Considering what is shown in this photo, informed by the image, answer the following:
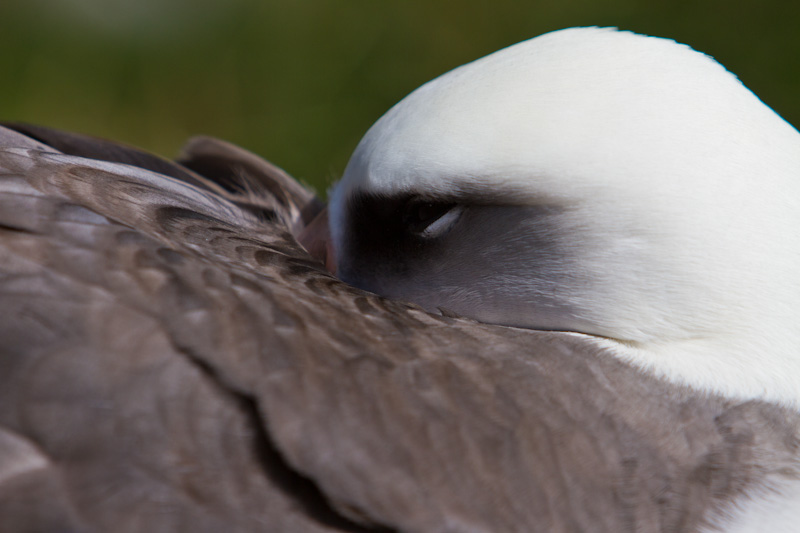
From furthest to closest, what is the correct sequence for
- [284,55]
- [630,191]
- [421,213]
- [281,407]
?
[284,55] < [421,213] < [630,191] < [281,407]

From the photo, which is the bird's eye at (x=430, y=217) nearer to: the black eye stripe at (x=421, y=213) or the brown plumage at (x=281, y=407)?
the black eye stripe at (x=421, y=213)

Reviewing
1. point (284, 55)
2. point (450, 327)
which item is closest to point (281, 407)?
point (450, 327)

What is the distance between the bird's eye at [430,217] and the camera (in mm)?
1338

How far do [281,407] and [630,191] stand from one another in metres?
0.58

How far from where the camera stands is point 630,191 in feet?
3.88

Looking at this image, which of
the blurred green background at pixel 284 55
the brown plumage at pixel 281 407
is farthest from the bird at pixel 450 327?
the blurred green background at pixel 284 55

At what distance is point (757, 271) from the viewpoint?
3.95 ft

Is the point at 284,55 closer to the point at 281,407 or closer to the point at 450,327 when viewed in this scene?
the point at 450,327

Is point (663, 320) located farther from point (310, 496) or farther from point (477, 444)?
point (310, 496)

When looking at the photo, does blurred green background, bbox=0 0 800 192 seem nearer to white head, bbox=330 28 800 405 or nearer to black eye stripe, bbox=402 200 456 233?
black eye stripe, bbox=402 200 456 233

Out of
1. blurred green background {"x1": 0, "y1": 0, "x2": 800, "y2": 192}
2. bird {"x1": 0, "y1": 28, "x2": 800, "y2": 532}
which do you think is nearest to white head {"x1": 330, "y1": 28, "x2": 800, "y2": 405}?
bird {"x1": 0, "y1": 28, "x2": 800, "y2": 532}

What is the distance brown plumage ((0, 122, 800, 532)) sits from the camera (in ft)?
3.12

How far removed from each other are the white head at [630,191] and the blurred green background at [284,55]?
6.86 feet

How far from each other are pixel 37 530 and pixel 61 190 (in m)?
0.46
